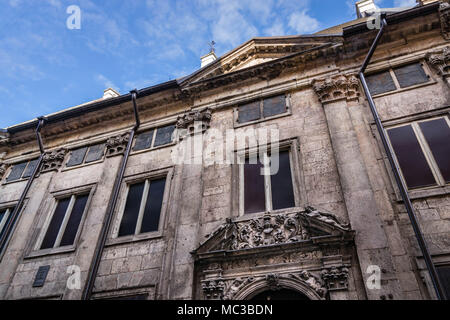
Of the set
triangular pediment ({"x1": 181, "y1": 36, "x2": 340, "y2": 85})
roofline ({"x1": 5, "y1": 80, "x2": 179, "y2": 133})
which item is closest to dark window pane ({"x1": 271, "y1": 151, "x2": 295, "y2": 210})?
triangular pediment ({"x1": 181, "y1": 36, "x2": 340, "y2": 85})

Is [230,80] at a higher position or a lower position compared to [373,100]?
higher

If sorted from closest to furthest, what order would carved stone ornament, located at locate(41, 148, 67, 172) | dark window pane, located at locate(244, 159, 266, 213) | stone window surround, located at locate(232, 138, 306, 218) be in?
stone window surround, located at locate(232, 138, 306, 218) → dark window pane, located at locate(244, 159, 266, 213) → carved stone ornament, located at locate(41, 148, 67, 172)

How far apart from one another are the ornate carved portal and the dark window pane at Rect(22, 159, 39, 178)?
375 inches

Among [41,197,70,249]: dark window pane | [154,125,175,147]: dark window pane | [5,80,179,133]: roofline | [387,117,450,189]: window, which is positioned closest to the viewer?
[387,117,450,189]: window

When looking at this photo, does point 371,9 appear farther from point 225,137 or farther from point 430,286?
point 430,286

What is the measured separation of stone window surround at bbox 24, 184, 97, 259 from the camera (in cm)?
1054

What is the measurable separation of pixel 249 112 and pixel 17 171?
10734 mm

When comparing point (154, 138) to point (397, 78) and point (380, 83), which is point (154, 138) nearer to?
point (380, 83)

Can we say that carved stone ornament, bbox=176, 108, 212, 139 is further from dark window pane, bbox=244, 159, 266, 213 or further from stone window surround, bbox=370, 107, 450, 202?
stone window surround, bbox=370, 107, 450, 202

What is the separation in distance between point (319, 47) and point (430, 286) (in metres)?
8.18

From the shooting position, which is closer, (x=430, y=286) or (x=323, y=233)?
(x=430, y=286)
